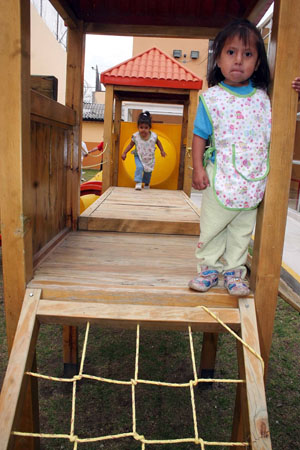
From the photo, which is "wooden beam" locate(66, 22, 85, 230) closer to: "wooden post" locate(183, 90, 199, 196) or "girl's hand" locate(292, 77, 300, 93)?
"girl's hand" locate(292, 77, 300, 93)

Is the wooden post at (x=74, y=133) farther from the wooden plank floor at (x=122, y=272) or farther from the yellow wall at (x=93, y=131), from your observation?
the yellow wall at (x=93, y=131)

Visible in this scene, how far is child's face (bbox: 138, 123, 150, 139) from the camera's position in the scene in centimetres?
625

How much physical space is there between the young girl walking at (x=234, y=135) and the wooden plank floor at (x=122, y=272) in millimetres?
113

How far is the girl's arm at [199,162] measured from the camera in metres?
1.92

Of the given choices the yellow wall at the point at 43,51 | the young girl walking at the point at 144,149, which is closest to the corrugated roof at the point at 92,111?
the yellow wall at the point at 43,51

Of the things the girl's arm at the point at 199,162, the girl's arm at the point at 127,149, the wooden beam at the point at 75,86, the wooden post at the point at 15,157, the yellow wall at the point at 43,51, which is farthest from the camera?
the yellow wall at the point at 43,51

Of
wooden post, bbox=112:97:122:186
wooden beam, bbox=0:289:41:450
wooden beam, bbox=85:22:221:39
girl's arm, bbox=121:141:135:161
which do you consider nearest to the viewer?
wooden beam, bbox=0:289:41:450

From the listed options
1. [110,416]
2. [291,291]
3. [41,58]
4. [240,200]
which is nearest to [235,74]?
[240,200]

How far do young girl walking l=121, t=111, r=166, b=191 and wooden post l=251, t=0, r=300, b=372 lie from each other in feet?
14.5

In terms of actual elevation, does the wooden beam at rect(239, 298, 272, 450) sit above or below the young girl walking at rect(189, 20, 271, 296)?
below

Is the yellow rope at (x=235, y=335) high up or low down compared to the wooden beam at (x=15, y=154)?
down

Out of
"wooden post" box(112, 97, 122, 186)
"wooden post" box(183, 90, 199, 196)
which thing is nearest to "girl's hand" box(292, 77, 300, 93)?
"wooden post" box(183, 90, 199, 196)

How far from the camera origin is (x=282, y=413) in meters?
2.77

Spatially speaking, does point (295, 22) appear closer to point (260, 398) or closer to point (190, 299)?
point (190, 299)
